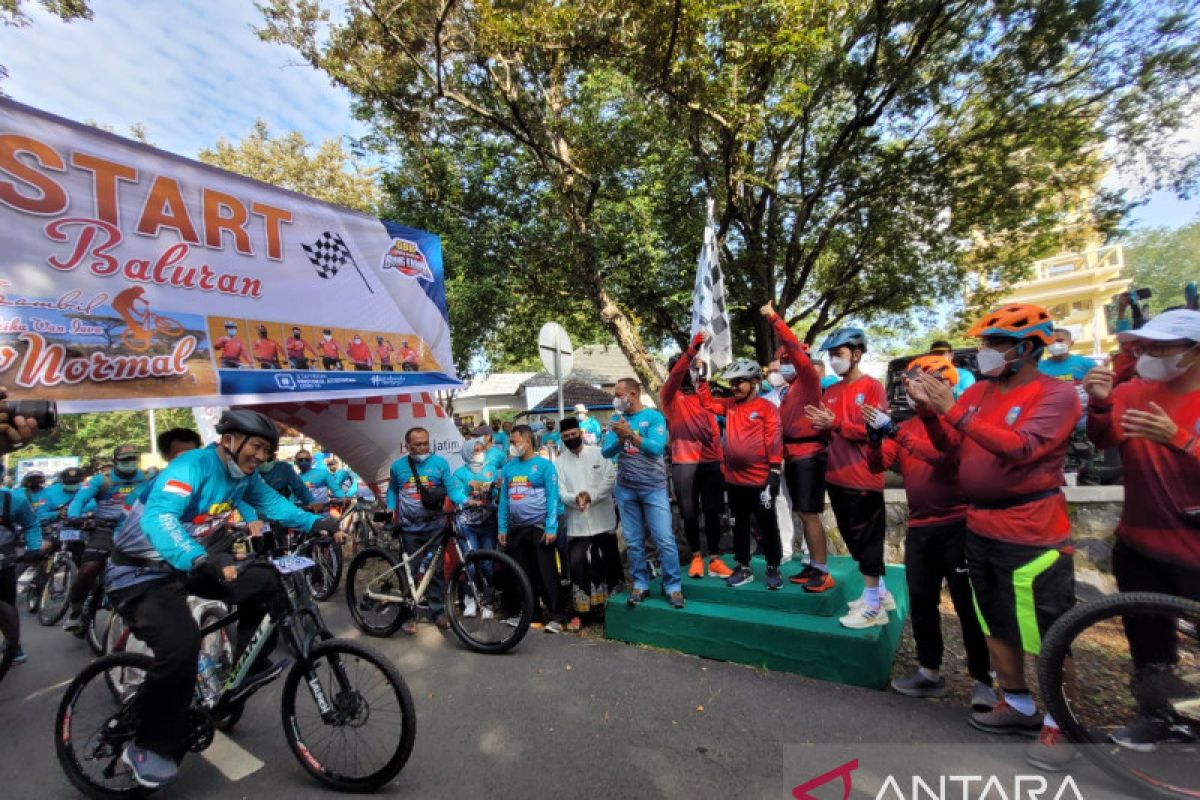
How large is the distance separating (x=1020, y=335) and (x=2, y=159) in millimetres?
6097

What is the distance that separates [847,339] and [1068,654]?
2.11m

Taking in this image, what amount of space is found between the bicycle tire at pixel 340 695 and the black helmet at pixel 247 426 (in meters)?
1.13

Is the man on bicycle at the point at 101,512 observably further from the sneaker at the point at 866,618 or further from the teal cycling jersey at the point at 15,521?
the sneaker at the point at 866,618

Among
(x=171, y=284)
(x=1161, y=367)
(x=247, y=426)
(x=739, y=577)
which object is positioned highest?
(x=171, y=284)

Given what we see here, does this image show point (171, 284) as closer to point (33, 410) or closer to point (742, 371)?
point (33, 410)

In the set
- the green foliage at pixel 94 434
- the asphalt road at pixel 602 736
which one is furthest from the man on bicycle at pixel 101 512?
the green foliage at pixel 94 434

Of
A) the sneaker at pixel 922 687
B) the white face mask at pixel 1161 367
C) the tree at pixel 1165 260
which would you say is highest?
the tree at pixel 1165 260

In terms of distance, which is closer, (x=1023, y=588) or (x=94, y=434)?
(x=1023, y=588)

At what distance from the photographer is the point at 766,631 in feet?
13.3

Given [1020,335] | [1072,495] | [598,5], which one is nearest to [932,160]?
[598,5]

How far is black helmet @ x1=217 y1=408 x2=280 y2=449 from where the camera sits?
302 cm

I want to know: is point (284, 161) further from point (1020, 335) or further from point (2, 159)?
point (1020, 335)

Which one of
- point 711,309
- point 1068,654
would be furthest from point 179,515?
point 711,309

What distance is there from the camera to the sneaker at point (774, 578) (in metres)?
4.38
